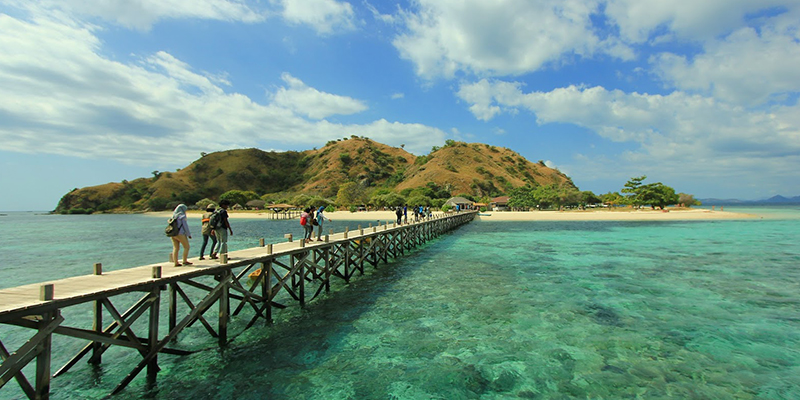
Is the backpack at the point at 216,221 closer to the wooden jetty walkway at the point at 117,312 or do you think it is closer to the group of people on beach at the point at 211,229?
the group of people on beach at the point at 211,229

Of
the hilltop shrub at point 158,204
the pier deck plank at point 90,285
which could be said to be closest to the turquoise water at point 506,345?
the pier deck plank at point 90,285

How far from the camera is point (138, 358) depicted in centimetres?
867

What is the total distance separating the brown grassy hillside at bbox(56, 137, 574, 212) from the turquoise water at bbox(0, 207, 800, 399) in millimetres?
101525

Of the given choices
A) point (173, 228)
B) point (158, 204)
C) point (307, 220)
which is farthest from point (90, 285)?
point (158, 204)

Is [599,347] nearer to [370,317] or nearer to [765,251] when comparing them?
[370,317]

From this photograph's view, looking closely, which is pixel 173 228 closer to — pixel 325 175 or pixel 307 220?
pixel 307 220

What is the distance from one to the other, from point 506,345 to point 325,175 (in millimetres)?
155117

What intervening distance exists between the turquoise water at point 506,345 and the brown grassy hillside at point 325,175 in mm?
101525

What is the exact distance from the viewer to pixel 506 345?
9.24 meters

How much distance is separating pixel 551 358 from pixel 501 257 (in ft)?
50.1

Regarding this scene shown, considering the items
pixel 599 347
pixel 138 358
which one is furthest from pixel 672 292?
pixel 138 358

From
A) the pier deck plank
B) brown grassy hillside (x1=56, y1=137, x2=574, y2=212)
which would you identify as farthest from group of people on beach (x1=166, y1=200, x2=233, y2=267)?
brown grassy hillside (x1=56, y1=137, x2=574, y2=212)

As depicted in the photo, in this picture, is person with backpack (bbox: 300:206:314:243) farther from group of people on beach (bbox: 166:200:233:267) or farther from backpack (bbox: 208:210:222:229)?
backpack (bbox: 208:210:222:229)

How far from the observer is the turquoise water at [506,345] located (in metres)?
7.23
